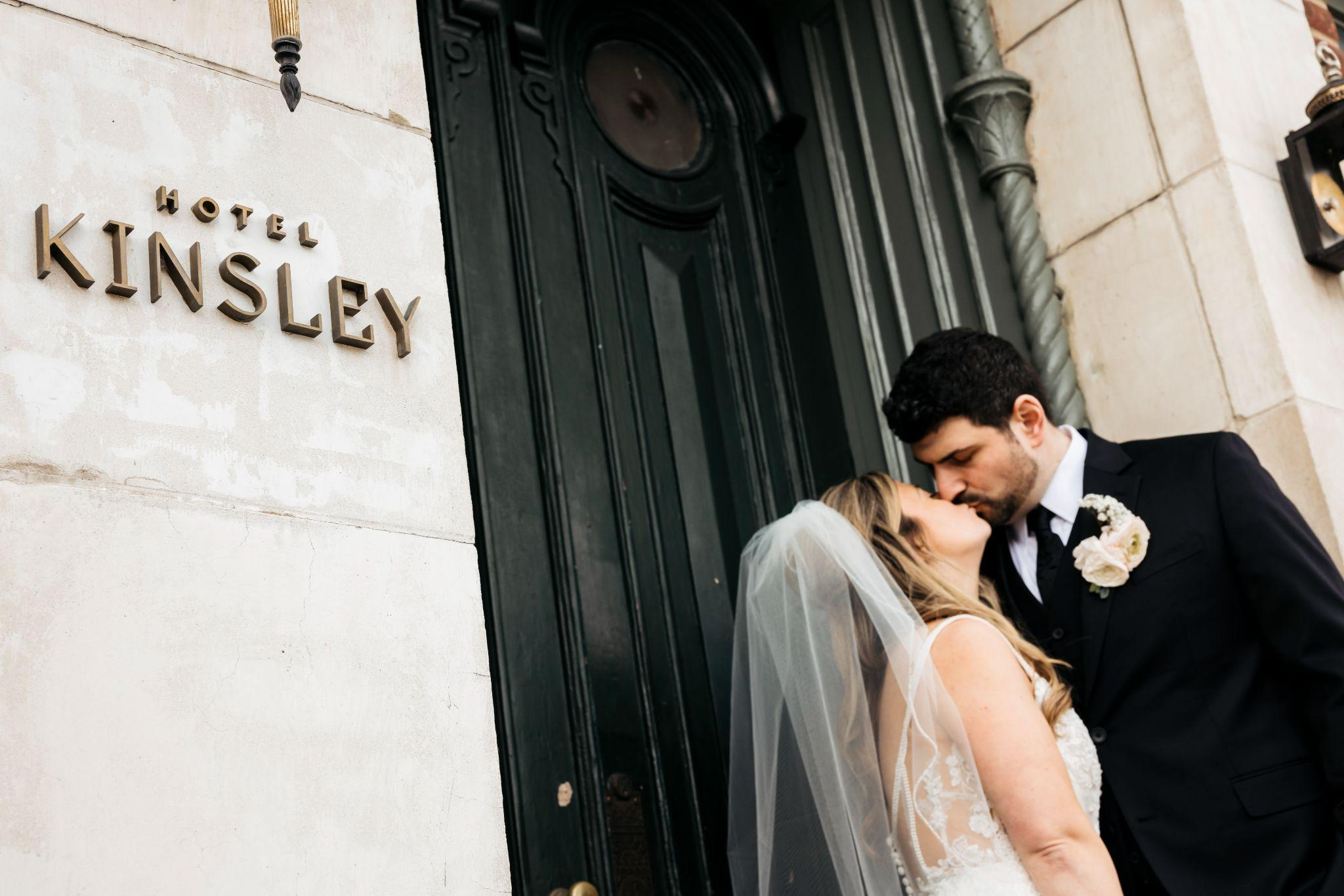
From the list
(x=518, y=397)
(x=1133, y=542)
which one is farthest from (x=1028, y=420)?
(x=518, y=397)

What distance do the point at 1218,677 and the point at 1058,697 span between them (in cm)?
33

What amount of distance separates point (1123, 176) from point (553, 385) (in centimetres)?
163

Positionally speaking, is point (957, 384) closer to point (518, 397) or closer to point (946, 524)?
point (946, 524)

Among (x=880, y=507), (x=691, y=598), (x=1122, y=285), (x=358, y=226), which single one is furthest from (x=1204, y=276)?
(x=358, y=226)

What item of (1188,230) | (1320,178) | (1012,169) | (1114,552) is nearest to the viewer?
(1114,552)

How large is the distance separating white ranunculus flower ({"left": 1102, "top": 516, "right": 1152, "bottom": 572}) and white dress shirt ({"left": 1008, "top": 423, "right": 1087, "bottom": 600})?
159mm

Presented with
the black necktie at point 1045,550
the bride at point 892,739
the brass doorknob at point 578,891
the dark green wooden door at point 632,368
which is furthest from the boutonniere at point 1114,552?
the brass doorknob at point 578,891

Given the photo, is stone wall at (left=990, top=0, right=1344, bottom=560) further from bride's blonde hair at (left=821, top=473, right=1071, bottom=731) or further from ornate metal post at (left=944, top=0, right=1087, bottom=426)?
bride's blonde hair at (left=821, top=473, right=1071, bottom=731)

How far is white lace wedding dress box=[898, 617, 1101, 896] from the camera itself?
2754mm

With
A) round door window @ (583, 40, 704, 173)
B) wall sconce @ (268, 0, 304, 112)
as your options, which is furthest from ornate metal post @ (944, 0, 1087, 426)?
wall sconce @ (268, 0, 304, 112)

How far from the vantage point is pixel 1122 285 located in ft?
12.3

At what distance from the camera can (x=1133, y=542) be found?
3088 mm

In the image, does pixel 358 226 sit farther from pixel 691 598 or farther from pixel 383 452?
pixel 691 598

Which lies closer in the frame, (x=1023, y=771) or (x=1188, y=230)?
(x=1023, y=771)
